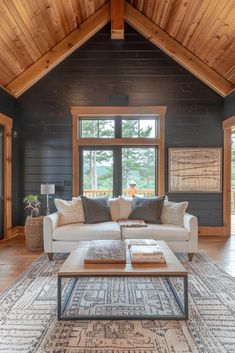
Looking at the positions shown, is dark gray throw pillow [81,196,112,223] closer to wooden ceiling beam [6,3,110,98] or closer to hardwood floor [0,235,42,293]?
hardwood floor [0,235,42,293]

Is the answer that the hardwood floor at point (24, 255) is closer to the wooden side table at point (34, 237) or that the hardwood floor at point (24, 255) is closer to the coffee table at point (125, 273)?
the wooden side table at point (34, 237)

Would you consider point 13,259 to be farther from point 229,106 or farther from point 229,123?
point 229,106

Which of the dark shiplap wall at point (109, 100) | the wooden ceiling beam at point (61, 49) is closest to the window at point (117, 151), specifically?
the dark shiplap wall at point (109, 100)

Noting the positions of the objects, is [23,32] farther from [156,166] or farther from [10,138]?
[156,166]

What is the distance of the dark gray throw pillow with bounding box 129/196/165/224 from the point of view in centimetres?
453

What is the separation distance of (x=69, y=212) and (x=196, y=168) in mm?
2945

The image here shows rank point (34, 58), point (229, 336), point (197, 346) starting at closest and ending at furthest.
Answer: point (197, 346), point (229, 336), point (34, 58)

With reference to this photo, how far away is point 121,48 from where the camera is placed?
19.9 feet

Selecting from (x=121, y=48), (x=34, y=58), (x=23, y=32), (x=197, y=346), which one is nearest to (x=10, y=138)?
(x=34, y=58)

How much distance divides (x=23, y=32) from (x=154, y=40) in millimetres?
2582

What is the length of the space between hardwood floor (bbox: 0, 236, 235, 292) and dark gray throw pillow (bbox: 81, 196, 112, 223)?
1014mm

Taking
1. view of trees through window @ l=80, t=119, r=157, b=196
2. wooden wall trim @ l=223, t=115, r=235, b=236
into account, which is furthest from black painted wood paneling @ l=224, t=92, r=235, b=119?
view of trees through window @ l=80, t=119, r=157, b=196

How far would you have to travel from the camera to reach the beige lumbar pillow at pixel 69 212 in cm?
452

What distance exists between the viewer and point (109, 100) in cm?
608
